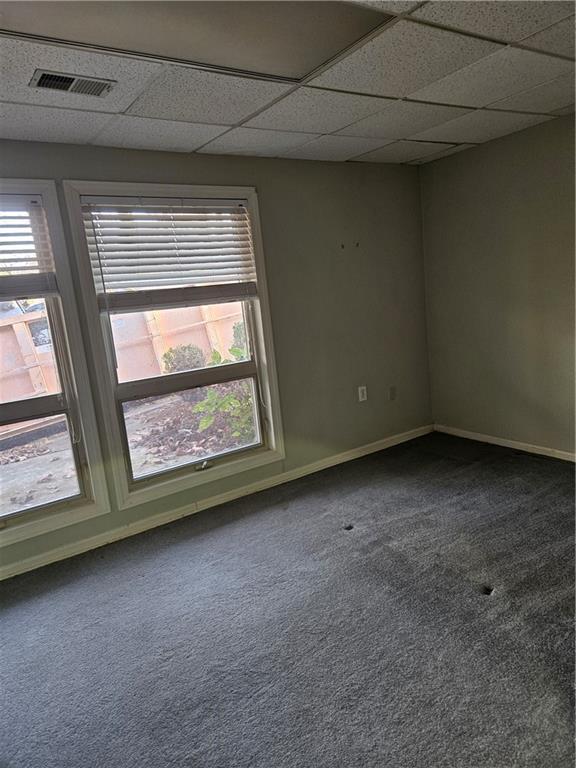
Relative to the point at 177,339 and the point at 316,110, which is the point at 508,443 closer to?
the point at 177,339

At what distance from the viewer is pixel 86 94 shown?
6.77ft

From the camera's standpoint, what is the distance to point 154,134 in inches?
105

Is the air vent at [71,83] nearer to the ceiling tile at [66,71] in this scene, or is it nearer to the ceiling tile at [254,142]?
the ceiling tile at [66,71]

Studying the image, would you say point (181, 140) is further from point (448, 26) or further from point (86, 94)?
point (448, 26)

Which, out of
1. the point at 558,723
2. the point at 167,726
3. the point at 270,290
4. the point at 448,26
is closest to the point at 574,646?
the point at 558,723

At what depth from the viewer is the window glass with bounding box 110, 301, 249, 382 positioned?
10.2 ft

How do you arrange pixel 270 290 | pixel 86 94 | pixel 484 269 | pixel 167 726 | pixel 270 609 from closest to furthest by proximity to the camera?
pixel 167 726 → pixel 86 94 → pixel 270 609 → pixel 270 290 → pixel 484 269

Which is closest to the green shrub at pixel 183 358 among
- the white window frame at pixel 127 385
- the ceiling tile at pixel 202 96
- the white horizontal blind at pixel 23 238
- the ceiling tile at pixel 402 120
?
the white window frame at pixel 127 385

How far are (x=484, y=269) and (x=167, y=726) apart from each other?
3651 millimetres

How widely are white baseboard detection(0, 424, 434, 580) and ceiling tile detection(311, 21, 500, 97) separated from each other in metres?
2.59

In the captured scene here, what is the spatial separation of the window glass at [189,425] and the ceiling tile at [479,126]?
6.96ft

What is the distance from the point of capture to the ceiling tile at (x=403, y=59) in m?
1.86

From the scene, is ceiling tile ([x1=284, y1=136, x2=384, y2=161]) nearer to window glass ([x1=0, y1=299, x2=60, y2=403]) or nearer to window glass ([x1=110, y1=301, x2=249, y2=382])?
window glass ([x1=110, y1=301, x2=249, y2=382])

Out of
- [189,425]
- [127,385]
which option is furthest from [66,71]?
[189,425]
